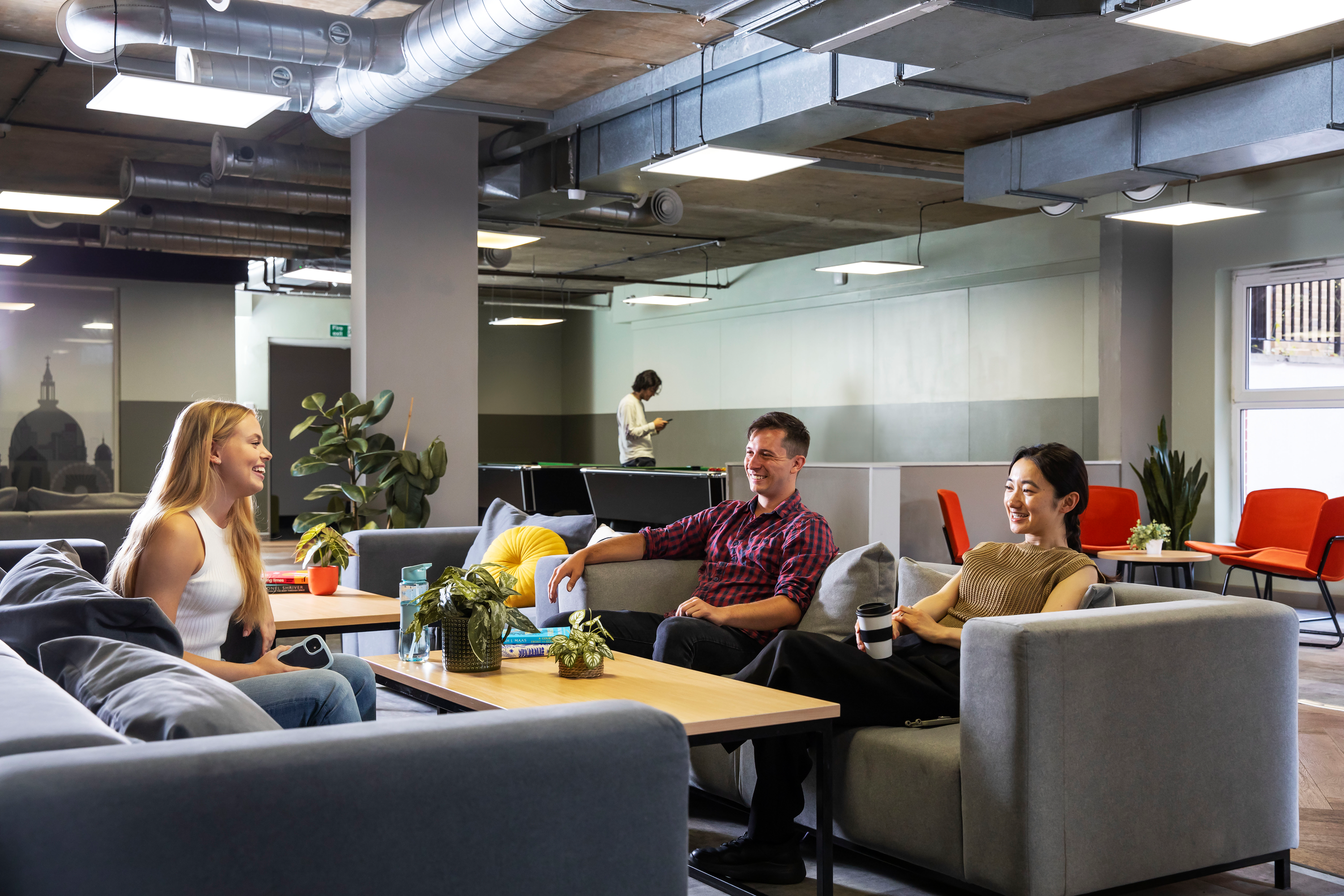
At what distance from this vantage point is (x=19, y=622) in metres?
2.11

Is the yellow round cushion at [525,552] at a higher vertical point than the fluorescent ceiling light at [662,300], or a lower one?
lower

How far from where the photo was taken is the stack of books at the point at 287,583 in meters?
4.59

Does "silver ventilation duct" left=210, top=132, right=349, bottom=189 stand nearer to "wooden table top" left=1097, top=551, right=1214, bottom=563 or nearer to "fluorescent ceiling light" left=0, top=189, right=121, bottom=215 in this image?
"fluorescent ceiling light" left=0, top=189, right=121, bottom=215

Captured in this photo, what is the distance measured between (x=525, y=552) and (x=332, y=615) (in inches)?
53.0

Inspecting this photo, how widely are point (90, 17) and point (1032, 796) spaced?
4514 mm

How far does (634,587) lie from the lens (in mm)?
4281

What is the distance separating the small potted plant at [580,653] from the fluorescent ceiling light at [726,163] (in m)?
4.19

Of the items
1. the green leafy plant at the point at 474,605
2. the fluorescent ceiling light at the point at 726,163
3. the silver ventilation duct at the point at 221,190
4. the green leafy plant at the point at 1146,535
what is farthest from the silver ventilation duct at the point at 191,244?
the green leafy plant at the point at 474,605

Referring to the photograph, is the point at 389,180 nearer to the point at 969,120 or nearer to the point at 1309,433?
the point at 969,120

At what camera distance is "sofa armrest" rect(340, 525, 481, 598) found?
568 centimetres

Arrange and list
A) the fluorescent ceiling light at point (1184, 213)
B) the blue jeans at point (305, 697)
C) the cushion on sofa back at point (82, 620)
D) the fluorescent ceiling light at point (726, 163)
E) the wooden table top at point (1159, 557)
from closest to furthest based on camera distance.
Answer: the cushion on sofa back at point (82, 620) → the blue jeans at point (305, 697) → the fluorescent ceiling light at point (726, 163) → the wooden table top at point (1159, 557) → the fluorescent ceiling light at point (1184, 213)

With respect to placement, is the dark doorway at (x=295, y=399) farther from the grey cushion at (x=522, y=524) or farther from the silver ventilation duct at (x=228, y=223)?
the grey cushion at (x=522, y=524)

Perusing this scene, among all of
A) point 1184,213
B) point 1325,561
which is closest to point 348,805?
point 1325,561

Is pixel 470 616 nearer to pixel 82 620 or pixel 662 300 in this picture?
pixel 82 620
